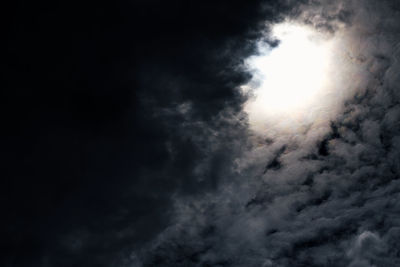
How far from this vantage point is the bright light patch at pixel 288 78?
9956mm

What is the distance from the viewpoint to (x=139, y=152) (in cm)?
1138

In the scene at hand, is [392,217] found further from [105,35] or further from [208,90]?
[105,35]

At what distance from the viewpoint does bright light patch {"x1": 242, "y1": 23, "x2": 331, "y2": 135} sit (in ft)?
32.7

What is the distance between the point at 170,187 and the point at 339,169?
25.7 feet

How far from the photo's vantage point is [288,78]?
10.7m

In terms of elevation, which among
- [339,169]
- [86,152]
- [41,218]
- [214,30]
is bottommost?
[339,169]

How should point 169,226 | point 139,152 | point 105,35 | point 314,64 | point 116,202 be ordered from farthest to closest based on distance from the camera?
point 169,226 < point 116,202 < point 139,152 < point 314,64 < point 105,35

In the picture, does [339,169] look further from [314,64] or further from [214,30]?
[214,30]

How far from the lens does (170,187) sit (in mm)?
12109

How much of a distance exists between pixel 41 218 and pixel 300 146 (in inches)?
473

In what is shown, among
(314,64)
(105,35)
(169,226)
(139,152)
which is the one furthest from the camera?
(169,226)

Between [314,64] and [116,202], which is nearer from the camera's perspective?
[314,64]

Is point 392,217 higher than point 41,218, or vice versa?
point 41,218

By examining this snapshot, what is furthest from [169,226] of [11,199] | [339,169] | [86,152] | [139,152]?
[339,169]
